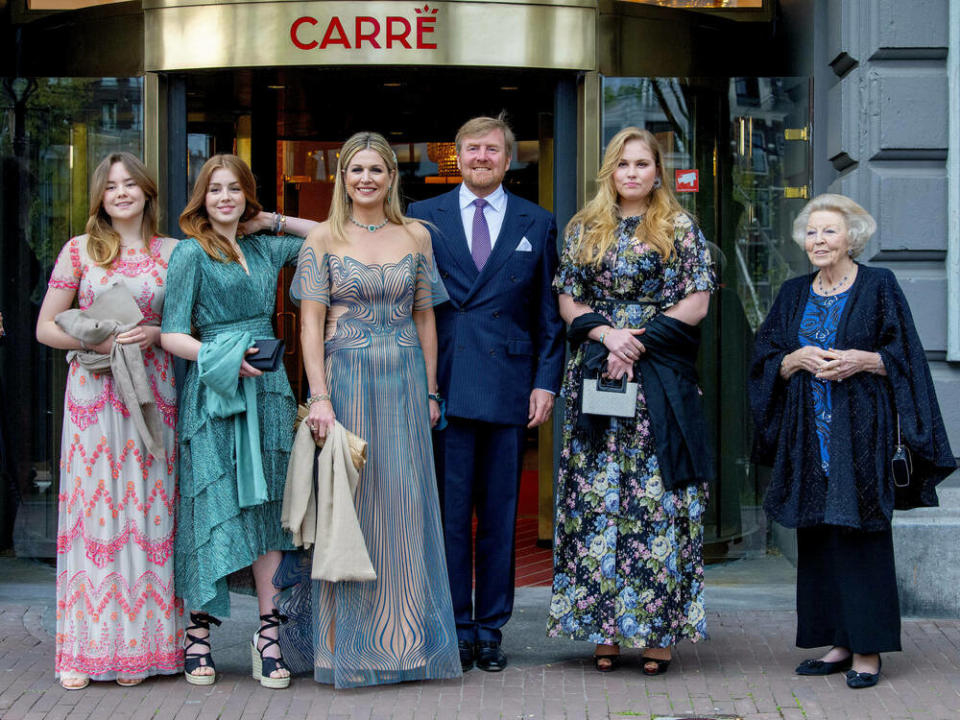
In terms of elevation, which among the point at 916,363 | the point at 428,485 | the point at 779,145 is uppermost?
the point at 779,145

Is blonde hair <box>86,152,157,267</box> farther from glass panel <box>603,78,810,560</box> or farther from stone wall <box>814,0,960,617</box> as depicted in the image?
stone wall <box>814,0,960,617</box>

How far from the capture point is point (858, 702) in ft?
16.2

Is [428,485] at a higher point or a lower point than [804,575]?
higher

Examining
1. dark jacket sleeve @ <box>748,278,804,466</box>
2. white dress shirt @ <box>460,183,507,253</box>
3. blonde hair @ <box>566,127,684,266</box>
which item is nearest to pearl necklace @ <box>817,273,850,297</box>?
dark jacket sleeve @ <box>748,278,804,466</box>

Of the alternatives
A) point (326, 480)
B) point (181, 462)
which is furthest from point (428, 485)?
point (181, 462)

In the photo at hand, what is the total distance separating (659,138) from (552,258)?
1771 millimetres

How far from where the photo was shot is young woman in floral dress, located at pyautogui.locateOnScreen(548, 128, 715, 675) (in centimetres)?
516

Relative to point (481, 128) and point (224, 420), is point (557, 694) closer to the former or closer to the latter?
point (224, 420)

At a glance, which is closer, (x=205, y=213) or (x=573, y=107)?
(x=205, y=213)

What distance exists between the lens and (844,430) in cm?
509

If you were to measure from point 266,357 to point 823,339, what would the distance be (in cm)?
212

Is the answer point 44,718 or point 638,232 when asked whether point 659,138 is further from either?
point 44,718

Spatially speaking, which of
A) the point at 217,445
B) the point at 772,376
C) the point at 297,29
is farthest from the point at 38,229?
the point at 772,376

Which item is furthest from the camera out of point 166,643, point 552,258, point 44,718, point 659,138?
point 659,138
